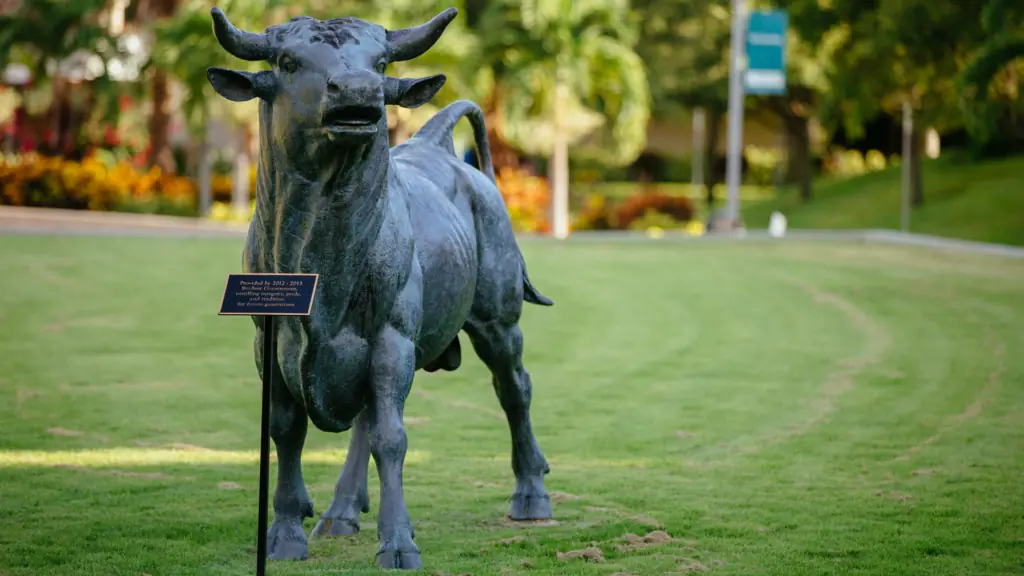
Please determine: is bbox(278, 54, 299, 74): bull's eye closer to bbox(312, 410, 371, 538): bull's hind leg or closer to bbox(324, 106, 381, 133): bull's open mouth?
bbox(324, 106, 381, 133): bull's open mouth

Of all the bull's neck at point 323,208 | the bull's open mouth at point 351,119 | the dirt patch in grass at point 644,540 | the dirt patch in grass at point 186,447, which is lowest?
the dirt patch in grass at point 186,447

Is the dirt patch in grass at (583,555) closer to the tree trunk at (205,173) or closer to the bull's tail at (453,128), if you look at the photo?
the bull's tail at (453,128)

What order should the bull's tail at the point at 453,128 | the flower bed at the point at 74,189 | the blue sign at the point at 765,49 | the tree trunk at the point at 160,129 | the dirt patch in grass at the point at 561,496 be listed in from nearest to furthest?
the bull's tail at the point at 453,128 < the dirt patch in grass at the point at 561,496 < the flower bed at the point at 74,189 < the blue sign at the point at 765,49 < the tree trunk at the point at 160,129

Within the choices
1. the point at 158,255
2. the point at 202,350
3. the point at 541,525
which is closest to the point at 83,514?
the point at 541,525

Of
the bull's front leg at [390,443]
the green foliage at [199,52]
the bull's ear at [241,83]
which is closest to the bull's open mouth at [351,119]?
the bull's ear at [241,83]

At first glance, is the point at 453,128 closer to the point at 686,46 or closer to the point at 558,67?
the point at 558,67

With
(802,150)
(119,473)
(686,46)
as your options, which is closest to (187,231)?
(119,473)

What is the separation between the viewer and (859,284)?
20406mm

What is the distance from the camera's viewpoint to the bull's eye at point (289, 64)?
6102mm

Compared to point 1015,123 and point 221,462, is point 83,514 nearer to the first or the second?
point 221,462

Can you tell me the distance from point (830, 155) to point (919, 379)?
158 ft

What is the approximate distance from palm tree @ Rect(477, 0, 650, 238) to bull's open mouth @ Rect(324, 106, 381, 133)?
1048 inches

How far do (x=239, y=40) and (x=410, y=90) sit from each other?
30.1 inches

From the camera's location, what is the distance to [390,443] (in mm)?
6484
